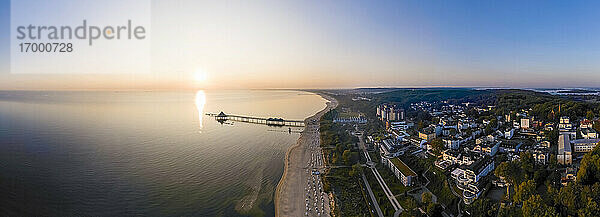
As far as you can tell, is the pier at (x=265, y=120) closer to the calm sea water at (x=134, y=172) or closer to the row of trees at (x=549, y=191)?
the calm sea water at (x=134, y=172)

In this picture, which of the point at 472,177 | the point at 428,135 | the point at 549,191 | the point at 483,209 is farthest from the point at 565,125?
the point at 483,209

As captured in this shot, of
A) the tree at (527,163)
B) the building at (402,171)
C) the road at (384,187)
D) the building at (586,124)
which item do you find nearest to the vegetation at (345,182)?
the road at (384,187)

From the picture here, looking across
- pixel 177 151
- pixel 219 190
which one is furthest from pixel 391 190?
pixel 177 151

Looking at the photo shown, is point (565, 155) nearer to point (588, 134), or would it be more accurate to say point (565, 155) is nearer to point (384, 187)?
point (588, 134)

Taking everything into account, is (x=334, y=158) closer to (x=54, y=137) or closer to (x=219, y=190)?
(x=219, y=190)

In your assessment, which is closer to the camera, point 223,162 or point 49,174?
point 49,174

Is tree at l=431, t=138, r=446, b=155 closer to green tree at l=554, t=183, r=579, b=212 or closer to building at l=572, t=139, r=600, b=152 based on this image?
green tree at l=554, t=183, r=579, b=212
